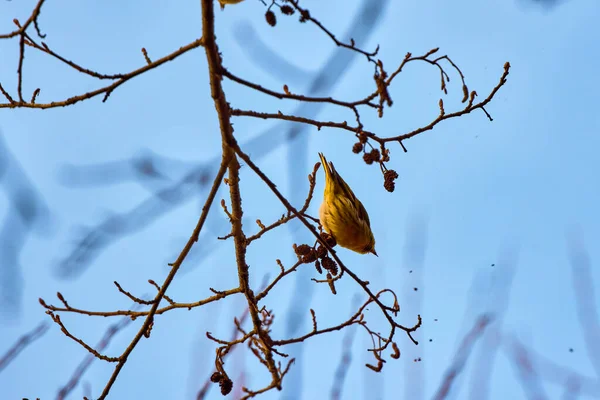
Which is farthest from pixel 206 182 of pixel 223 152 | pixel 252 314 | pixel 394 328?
pixel 394 328

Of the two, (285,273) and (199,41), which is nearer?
(199,41)

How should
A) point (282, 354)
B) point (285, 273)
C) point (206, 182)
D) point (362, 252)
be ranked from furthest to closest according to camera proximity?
point (362, 252) → point (285, 273) → point (282, 354) → point (206, 182)

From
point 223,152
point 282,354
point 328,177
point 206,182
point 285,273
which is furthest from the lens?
point 328,177

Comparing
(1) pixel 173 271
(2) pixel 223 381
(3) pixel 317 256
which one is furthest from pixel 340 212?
(1) pixel 173 271

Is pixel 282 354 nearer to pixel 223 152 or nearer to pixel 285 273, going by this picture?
pixel 285 273

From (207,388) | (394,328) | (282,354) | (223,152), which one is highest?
(223,152)

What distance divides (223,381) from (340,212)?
3014 millimetres

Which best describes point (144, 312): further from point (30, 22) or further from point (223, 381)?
point (30, 22)

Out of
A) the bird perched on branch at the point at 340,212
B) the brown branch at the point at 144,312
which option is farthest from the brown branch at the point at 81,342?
the bird perched on branch at the point at 340,212

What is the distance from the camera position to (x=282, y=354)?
3.09 m

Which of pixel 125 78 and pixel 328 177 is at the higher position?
pixel 328 177

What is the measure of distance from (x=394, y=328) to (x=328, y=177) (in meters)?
3.03

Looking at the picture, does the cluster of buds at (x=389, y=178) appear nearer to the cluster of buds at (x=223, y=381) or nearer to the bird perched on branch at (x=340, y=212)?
the cluster of buds at (x=223, y=381)

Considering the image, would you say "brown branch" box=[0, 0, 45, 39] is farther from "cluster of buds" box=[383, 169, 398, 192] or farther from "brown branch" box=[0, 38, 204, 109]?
"cluster of buds" box=[383, 169, 398, 192]
